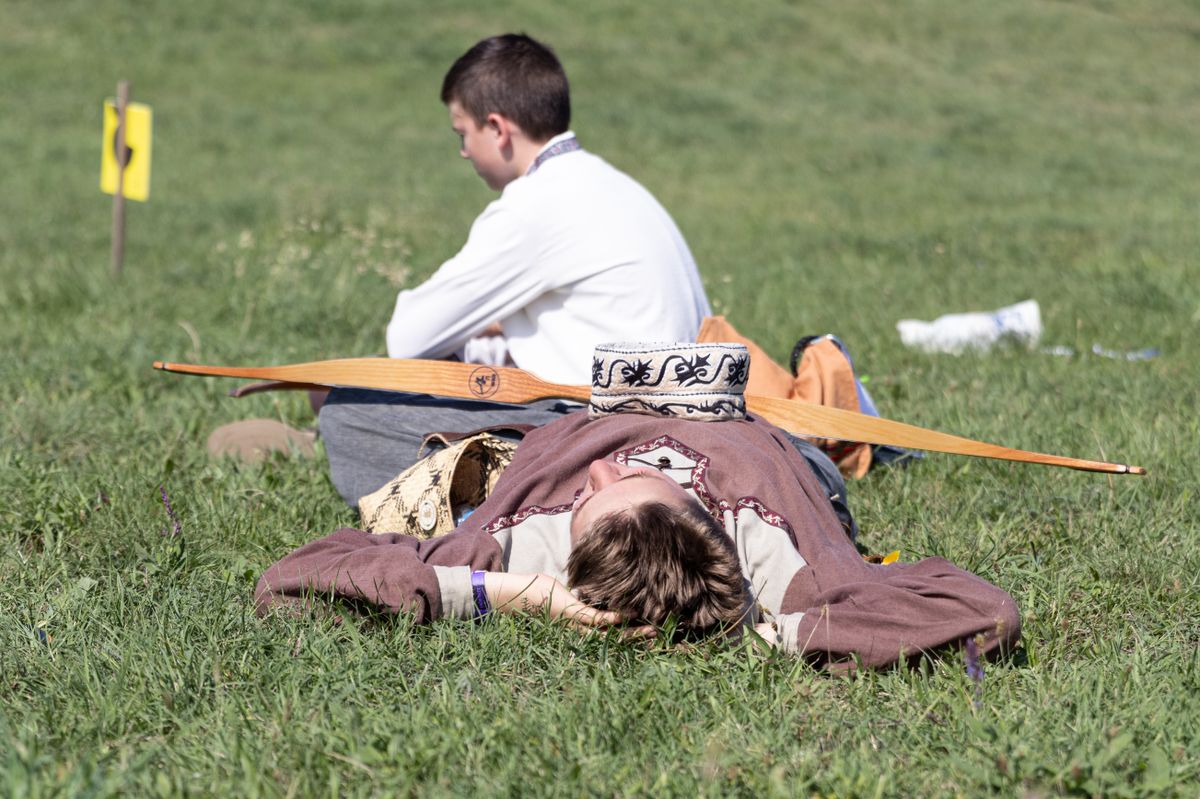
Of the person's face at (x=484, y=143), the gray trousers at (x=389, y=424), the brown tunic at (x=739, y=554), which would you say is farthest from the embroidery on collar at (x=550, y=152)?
the brown tunic at (x=739, y=554)

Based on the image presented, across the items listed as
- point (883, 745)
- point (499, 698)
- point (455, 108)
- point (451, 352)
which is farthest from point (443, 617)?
point (455, 108)

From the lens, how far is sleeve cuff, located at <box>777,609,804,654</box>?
3.01 metres

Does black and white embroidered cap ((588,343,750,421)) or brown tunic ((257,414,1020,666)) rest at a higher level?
black and white embroidered cap ((588,343,750,421))

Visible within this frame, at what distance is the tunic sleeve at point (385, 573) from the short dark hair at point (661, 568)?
11.9 inches

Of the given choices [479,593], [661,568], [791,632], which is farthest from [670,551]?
[479,593]

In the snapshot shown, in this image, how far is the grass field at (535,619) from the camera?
2562 mm

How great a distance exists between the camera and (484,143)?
15.3ft

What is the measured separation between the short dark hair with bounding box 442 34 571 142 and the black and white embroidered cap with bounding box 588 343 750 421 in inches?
50.2

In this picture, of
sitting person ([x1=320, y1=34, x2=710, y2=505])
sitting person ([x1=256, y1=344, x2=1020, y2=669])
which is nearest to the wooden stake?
sitting person ([x1=320, y1=34, x2=710, y2=505])

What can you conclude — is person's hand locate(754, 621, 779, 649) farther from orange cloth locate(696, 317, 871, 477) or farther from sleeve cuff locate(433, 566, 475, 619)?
orange cloth locate(696, 317, 871, 477)

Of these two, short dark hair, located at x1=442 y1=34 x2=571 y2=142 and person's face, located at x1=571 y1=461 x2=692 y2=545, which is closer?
person's face, located at x1=571 y1=461 x2=692 y2=545

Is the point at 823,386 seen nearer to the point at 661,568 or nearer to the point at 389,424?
the point at 389,424

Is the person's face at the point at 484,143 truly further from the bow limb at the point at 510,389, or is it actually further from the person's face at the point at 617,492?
the person's face at the point at 617,492

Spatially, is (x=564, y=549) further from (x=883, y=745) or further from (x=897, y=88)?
(x=897, y=88)
